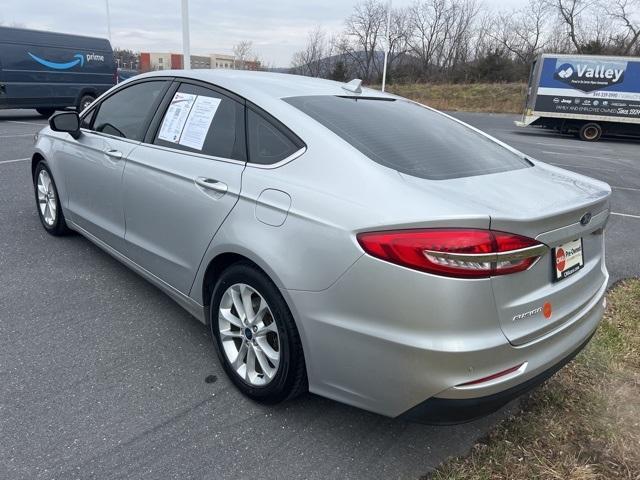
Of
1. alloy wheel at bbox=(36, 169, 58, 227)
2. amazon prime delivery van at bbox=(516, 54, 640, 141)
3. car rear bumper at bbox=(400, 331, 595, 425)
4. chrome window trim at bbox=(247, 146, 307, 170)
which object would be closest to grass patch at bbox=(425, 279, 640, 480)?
car rear bumper at bbox=(400, 331, 595, 425)

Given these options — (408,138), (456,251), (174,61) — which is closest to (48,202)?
(408,138)

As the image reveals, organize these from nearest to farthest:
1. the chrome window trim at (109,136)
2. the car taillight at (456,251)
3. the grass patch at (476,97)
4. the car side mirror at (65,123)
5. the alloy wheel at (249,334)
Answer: the car taillight at (456,251) < the alloy wheel at (249,334) < the chrome window trim at (109,136) < the car side mirror at (65,123) < the grass patch at (476,97)

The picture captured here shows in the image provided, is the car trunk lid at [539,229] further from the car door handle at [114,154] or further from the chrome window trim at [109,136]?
the car door handle at [114,154]

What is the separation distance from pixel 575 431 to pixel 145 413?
209 cm

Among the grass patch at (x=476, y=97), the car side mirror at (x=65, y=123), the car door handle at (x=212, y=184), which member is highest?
the grass patch at (x=476, y=97)

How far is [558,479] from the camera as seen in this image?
216 centimetres

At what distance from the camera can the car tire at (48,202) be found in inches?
179

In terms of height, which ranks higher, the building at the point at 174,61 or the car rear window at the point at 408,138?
the building at the point at 174,61

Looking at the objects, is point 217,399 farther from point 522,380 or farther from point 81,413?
point 522,380

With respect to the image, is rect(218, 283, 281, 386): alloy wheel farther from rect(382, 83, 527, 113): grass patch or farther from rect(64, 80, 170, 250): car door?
rect(382, 83, 527, 113): grass patch

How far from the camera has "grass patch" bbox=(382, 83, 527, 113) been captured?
3512cm

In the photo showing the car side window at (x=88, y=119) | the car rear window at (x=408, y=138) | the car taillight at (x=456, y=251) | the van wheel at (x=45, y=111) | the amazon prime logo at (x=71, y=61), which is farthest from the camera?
the van wheel at (x=45, y=111)

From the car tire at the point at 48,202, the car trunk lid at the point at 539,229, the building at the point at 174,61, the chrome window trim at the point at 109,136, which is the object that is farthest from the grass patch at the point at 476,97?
the car trunk lid at the point at 539,229

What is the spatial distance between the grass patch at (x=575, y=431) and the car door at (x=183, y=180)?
163cm
